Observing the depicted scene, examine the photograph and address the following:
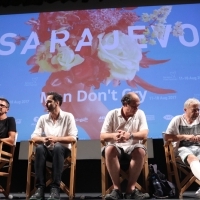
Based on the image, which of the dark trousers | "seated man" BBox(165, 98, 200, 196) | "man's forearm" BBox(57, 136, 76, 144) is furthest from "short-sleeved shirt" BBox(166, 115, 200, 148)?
the dark trousers

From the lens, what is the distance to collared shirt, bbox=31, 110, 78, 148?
284cm

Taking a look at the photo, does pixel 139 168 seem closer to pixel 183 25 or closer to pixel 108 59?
pixel 108 59

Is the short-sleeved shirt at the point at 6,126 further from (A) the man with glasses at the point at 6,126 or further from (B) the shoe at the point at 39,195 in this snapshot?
(B) the shoe at the point at 39,195

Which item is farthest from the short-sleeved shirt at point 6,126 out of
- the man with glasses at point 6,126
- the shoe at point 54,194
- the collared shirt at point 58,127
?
the shoe at point 54,194

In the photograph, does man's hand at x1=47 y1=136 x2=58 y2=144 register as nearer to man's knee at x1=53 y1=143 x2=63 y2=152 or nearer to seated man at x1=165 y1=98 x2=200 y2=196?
man's knee at x1=53 y1=143 x2=63 y2=152

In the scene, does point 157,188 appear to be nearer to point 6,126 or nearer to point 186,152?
point 186,152

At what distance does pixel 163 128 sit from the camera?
3.46 meters

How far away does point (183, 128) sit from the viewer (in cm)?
283

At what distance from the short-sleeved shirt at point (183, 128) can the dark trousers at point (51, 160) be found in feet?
3.13

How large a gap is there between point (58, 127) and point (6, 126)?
22.1 inches

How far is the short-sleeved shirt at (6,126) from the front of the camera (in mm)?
3039

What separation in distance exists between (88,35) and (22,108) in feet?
3.83

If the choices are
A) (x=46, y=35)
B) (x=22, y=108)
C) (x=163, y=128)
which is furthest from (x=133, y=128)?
(x=46, y=35)

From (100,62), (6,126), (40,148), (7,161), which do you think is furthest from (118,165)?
(100,62)
